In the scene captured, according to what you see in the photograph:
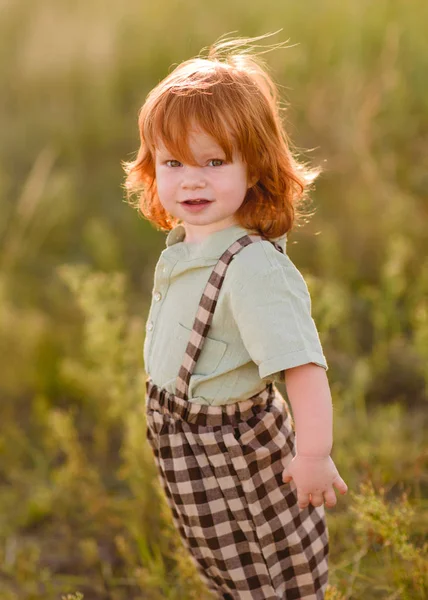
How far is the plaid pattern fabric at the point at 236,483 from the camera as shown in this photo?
1.61 m

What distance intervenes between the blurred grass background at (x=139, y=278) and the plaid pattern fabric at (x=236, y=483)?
0.50 ft

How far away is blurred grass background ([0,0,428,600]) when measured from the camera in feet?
7.79

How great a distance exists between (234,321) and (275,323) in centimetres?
12

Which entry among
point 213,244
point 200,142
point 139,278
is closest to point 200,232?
point 213,244

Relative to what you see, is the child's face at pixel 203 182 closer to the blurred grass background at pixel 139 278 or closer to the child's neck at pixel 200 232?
the child's neck at pixel 200 232

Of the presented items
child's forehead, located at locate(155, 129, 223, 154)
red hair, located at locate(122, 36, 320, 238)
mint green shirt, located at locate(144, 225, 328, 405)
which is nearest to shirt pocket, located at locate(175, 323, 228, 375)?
mint green shirt, located at locate(144, 225, 328, 405)

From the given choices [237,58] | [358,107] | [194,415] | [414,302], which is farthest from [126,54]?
[194,415]

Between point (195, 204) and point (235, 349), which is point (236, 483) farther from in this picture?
point (195, 204)

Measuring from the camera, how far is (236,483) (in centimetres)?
163

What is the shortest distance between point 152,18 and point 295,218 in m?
4.02

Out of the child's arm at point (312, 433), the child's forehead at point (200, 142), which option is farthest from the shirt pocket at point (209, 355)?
the child's forehead at point (200, 142)

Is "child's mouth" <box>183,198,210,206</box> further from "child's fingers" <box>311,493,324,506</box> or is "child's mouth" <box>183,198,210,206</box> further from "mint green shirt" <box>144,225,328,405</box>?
"child's fingers" <box>311,493,324,506</box>

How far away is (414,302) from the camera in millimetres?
3215

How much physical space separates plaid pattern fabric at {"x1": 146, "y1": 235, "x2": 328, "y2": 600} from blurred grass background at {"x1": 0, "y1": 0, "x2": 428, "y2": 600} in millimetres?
153
